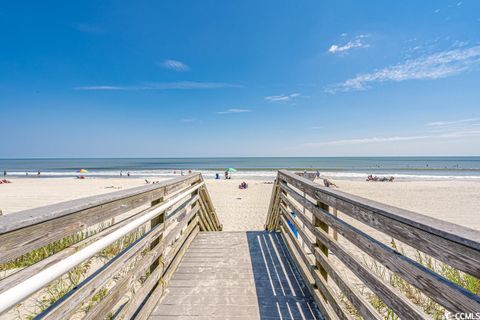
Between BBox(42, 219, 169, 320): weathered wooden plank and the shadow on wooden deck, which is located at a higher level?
BBox(42, 219, 169, 320): weathered wooden plank

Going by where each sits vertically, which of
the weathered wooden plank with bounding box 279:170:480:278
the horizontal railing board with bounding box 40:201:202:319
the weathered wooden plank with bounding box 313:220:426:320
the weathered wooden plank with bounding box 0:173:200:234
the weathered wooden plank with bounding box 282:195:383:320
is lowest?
the weathered wooden plank with bounding box 282:195:383:320

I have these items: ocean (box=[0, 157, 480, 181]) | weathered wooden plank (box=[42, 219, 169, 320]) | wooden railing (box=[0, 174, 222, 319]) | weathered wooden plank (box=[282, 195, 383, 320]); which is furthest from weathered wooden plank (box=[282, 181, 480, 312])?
ocean (box=[0, 157, 480, 181])

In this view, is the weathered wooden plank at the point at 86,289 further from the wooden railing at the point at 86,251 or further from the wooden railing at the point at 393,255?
the wooden railing at the point at 393,255

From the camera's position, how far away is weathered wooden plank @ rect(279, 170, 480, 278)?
860mm

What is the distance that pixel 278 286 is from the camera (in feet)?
8.90

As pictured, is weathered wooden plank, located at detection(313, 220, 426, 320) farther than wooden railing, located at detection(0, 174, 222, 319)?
Yes

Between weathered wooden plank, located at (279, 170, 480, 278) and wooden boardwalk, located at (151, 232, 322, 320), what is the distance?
138cm

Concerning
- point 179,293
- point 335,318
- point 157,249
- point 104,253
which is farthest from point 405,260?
point 104,253

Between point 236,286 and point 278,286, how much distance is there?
1.58ft

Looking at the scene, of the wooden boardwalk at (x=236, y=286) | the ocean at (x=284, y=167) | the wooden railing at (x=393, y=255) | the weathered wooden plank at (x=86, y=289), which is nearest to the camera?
the wooden railing at (x=393, y=255)

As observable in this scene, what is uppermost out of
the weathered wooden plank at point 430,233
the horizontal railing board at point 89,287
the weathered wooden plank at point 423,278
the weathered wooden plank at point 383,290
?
the weathered wooden plank at point 430,233

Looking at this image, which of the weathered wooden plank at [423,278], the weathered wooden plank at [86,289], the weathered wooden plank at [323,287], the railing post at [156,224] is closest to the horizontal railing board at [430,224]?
the weathered wooden plank at [423,278]

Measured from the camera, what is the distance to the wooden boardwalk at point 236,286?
2.27 metres

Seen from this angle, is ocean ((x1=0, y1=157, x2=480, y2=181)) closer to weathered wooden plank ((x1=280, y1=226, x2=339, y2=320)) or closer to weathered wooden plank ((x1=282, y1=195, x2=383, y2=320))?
weathered wooden plank ((x1=280, y1=226, x2=339, y2=320))
